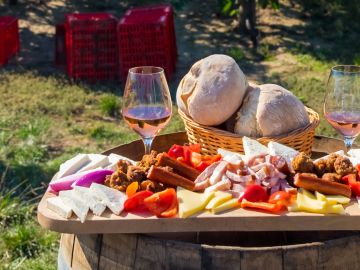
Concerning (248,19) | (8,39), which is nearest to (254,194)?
(8,39)

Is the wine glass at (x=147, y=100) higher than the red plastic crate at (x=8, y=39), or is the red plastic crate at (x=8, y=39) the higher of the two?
the wine glass at (x=147, y=100)

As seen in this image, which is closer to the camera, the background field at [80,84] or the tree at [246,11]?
the background field at [80,84]

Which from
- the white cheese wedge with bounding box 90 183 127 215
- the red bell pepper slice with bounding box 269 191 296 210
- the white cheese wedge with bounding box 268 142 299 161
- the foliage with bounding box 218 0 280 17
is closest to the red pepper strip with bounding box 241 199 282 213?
the red bell pepper slice with bounding box 269 191 296 210

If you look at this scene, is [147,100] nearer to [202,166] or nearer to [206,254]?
[202,166]

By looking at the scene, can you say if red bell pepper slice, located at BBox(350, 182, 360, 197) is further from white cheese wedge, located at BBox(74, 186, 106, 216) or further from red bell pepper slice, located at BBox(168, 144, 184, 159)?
white cheese wedge, located at BBox(74, 186, 106, 216)

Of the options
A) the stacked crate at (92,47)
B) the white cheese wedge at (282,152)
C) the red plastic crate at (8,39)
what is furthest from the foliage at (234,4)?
the white cheese wedge at (282,152)

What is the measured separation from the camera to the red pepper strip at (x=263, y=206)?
1832mm

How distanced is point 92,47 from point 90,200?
546cm

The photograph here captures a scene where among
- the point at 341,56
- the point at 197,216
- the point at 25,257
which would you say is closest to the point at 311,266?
the point at 197,216

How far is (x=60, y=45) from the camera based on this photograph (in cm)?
775

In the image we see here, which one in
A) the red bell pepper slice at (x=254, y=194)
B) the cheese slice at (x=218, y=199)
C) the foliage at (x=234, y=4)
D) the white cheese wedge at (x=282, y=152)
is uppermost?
the white cheese wedge at (x=282, y=152)

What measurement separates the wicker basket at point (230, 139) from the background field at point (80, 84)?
1.73 metres

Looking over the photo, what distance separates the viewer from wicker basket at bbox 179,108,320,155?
7.77 ft

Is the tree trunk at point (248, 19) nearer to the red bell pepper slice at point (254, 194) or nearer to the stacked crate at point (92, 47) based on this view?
the stacked crate at point (92, 47)
